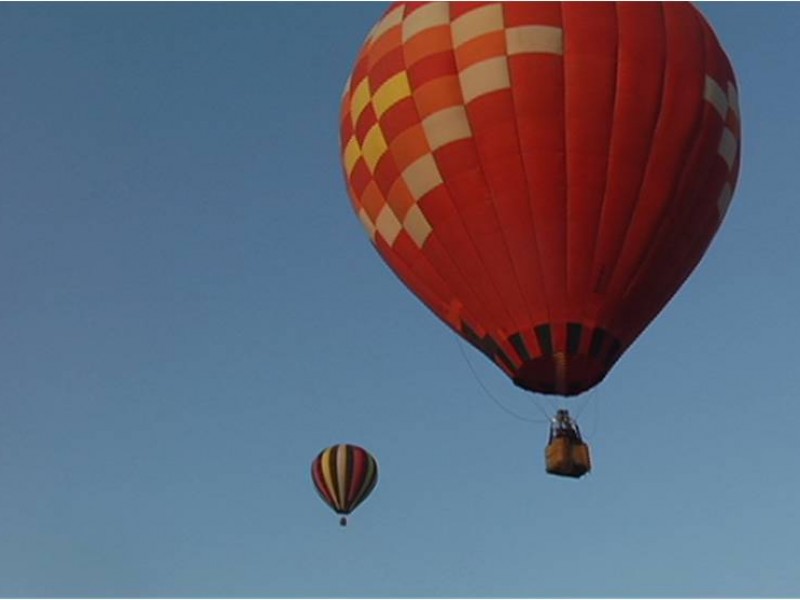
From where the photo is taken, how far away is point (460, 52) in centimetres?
1945

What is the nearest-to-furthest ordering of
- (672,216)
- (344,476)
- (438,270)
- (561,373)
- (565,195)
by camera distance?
1. (561,373)
2. (565,195)
3. (672,216)
4. (438,270)
5. (344,476)

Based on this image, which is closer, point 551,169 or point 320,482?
point 551,169

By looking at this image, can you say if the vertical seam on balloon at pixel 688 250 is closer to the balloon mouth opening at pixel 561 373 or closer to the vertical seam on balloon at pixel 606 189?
the vertical seam on balloon at pixel 606 189

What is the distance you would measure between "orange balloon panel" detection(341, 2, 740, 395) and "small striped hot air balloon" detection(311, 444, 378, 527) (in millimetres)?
10802

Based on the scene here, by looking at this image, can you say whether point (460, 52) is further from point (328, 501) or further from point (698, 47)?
point (328, 501)

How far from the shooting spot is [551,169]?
61.4ft

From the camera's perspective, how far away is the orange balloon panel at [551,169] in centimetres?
1866

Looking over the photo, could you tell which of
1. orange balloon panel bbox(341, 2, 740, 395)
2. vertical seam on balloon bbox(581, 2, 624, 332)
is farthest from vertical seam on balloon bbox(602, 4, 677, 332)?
vertical seam on balloon bbox(581, 2, 624, 332)

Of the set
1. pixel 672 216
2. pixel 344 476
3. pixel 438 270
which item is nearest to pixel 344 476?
pixel 344 476

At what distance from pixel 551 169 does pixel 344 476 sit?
13103 mm

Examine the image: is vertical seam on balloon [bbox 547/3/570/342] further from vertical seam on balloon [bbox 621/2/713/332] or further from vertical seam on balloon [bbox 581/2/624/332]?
vertical seam on balloon [bbox 621/2/713/332]

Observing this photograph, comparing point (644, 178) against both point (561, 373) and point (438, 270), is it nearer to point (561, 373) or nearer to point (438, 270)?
point (561, 373)

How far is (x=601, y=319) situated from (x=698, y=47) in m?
4.27

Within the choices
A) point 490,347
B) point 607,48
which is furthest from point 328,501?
point 607,48
